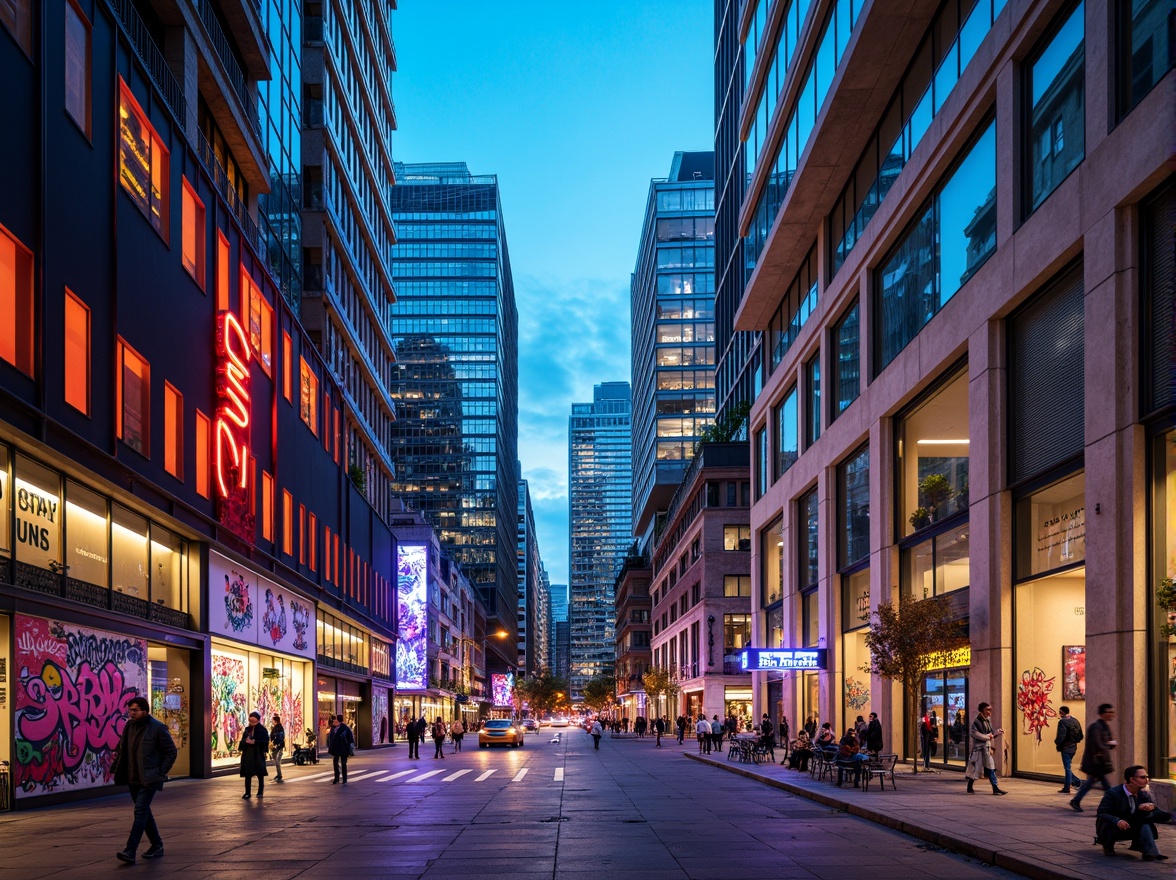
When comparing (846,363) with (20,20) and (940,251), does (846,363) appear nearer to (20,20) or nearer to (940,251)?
(940,251)

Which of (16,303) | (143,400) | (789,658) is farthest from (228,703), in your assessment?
(789,658)

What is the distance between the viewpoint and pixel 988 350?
82.9 feet

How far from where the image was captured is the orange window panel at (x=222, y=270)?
31.3 meters

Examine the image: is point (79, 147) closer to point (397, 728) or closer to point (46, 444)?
point (46, 444)

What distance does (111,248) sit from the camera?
23.2 m

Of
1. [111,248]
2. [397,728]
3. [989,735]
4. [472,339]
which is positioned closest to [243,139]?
[111,248]

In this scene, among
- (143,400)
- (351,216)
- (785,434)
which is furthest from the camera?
(351,216)

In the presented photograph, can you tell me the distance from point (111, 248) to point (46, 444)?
5429 mm

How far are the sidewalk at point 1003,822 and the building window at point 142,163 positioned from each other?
18.8m

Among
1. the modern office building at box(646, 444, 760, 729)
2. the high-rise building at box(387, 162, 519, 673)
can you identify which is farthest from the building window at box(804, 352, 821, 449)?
the high-rise building at box(387, 162, 519, 673)

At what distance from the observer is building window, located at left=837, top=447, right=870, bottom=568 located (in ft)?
120

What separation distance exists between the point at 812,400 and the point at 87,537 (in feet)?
95.4

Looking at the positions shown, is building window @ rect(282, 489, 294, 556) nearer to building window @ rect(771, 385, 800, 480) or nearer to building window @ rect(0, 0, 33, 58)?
building window @ rect(771, 385, 800, 480)

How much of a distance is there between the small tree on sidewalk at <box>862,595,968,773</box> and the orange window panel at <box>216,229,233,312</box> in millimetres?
18993
